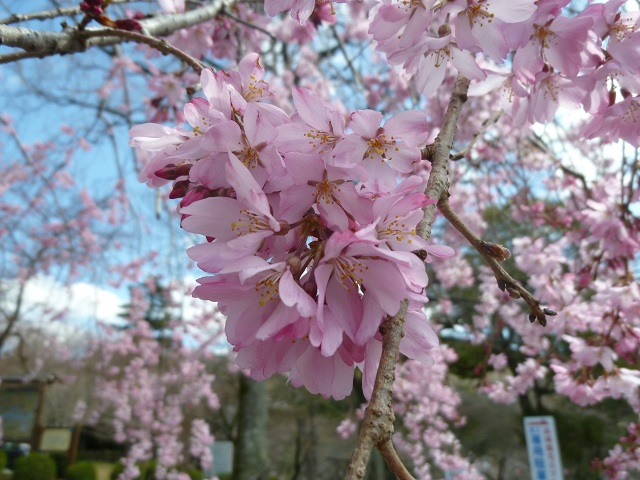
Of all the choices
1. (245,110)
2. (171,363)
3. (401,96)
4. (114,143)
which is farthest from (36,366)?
(245,110)

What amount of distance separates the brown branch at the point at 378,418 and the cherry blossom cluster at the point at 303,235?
5 cm

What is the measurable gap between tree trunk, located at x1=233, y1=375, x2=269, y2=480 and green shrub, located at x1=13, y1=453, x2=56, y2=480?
23.8 ft

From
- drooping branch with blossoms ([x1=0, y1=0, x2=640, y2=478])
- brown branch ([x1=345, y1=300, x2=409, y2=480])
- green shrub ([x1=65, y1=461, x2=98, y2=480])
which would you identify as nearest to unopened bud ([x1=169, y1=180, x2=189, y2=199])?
drooping branch with blossoms ([x1=0, y1=0, x2=640, y2=478])

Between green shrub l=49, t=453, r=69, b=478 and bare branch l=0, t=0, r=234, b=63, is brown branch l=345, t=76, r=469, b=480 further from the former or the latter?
green shrub l=49, t=453, r=69, b=478

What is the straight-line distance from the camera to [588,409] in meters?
9.00

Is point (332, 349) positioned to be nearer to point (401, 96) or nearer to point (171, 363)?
point (401, 96)

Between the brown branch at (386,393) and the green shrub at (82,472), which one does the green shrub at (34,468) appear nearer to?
the green shrub at (82,472)

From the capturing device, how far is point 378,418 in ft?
1.31

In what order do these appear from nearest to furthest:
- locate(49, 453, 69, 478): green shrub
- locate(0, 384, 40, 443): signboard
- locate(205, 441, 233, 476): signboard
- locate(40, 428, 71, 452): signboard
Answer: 1. locate(205, 441, 233, 476): signboard
2. locate(49, 453, 69, 478): green shrub
3. locate(40, 428, 71, 452): signboard
4. locate(0, 384, 40, 443): signboard

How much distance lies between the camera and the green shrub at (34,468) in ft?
34.8

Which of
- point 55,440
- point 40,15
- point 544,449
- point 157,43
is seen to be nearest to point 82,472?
point 55,440

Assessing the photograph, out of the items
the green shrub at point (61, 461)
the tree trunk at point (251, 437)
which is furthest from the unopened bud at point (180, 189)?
the green shrub at point (61, 461)

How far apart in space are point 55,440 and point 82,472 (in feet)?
12.3

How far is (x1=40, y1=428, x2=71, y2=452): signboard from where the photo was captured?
1375cm
